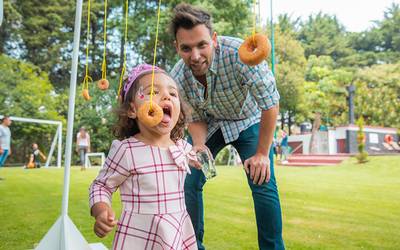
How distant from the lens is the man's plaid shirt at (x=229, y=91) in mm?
1577

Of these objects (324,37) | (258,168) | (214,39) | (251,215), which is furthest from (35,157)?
(324,37)

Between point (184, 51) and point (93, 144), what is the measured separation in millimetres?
14318

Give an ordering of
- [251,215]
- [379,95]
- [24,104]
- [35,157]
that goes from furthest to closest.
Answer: [379,95], [24,104], [35,157], [251,215]

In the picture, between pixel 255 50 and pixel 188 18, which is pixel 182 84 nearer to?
pixel 188 18

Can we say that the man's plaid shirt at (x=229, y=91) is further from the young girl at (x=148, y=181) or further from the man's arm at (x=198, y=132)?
→ the young girl at (x=148, y=181)

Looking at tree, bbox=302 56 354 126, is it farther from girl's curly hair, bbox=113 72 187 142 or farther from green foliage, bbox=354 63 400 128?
girl's curly hair, bbox=113 72 187 142

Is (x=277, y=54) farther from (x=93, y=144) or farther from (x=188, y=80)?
(x=188, y=80)

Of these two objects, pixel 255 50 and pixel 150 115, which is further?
pixel 255 50

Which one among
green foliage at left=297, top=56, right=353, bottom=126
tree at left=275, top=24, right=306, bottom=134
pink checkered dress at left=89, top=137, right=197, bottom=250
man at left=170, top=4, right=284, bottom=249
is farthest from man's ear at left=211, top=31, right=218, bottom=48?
green foliage at left=297, top=56, right=353, bottom=126

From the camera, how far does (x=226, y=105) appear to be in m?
1.77

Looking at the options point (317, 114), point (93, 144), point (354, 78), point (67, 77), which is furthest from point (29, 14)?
point (354, 78)

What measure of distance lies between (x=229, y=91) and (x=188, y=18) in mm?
373

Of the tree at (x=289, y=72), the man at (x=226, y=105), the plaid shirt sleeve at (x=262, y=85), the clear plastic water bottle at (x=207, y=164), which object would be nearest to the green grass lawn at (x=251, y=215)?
the man at (x=226, y=105)

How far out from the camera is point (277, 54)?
72.0ft
